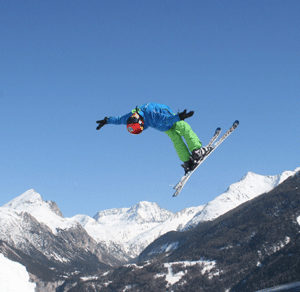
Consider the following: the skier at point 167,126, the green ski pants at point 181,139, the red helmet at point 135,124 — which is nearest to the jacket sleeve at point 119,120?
the skier at point 167,126

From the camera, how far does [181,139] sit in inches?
550

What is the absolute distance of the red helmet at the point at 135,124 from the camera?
12.5 metres

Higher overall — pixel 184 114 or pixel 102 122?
pixel 102 122

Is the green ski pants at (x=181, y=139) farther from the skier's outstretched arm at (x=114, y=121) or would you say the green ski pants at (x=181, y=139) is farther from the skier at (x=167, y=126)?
the skier's outstretched arm at (x=114, y=121)

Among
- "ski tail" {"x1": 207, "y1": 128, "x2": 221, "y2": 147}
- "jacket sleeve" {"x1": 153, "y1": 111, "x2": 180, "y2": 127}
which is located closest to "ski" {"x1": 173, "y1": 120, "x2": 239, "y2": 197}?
"ski tail" {"x1": 207, "y1": 128, "x2": 221, "y2": 147}

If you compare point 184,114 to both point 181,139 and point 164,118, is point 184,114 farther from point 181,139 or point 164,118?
point 181,139

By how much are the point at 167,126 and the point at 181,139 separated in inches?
41.7

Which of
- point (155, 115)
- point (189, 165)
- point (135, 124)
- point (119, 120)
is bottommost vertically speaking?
point (189, 165)

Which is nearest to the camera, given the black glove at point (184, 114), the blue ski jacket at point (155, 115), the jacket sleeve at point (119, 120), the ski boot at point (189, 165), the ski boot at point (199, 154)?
the black glove at point (184, 114)

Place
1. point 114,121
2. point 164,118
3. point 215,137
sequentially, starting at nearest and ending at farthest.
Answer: point 164,118, point 114,121, point 215,137

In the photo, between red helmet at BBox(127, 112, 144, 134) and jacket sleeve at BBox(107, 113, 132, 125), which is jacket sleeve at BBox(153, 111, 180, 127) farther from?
jacket sleeve at BBox(107, 113, 132, 125)

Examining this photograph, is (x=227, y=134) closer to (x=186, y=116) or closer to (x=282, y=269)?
(x=186, y=116)

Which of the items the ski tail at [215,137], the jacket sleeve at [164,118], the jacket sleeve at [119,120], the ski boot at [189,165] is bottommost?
the ski boot at [189,165]

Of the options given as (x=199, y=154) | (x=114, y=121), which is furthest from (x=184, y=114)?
(x=114, y=121)
